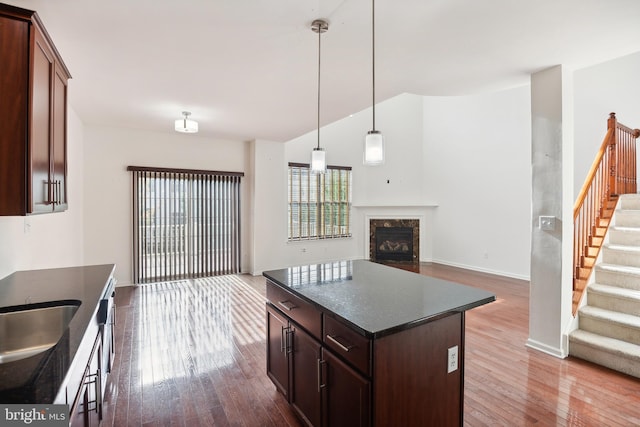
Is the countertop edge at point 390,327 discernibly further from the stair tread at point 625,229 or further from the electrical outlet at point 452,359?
the stair tread at point 625,229

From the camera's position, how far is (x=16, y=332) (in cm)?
175

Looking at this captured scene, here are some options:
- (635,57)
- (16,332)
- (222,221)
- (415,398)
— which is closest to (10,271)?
(16,332)

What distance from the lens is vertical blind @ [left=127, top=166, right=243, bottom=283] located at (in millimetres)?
5414

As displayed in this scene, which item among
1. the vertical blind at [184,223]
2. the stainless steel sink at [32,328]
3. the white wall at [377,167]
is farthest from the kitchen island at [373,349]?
the white wall at [377,167]

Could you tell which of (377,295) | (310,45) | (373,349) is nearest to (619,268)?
(377,295)

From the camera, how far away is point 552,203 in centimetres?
293

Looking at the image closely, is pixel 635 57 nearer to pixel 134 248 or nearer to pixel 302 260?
pixel 302 260

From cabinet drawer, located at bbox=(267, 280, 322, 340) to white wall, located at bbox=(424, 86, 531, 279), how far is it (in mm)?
5242

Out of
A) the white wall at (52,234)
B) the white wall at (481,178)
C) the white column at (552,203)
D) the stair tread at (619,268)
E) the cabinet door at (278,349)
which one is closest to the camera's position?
the cabinet door at (278,349)

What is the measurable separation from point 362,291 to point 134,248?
478 cm

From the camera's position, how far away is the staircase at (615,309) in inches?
106

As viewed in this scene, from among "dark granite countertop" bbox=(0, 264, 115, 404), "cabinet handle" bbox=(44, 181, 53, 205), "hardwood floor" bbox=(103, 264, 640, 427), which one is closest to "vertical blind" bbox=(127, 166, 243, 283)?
"hardwood floor" bbox=(103, 264, 640, 427)

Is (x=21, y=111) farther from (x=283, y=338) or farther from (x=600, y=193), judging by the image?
(x=600, y=193)

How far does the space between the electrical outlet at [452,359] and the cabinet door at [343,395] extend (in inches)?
21.4
